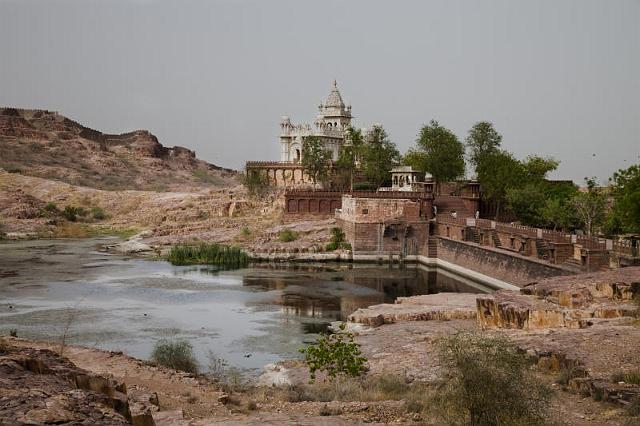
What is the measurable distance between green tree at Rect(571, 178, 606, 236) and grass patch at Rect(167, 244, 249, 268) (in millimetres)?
21778

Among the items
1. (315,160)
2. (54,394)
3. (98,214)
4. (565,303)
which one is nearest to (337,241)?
(315,160)

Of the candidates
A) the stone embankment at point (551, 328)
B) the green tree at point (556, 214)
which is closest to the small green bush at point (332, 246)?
the green tree at point (556, 214)

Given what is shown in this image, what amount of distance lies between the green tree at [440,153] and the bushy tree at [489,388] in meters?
59.2

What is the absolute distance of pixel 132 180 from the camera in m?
119

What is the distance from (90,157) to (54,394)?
121 m

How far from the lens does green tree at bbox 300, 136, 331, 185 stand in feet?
233

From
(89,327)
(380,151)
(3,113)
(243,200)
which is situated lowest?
(89,327)

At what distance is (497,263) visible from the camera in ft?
130

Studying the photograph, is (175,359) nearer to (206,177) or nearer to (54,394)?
(54,394)

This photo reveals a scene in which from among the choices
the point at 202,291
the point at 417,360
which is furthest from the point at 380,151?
the point at 417,360

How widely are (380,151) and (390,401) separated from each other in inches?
2292

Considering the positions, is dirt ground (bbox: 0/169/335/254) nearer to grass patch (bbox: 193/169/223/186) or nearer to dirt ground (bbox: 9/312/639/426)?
dirt ground (bbox: 9/312/639/426)

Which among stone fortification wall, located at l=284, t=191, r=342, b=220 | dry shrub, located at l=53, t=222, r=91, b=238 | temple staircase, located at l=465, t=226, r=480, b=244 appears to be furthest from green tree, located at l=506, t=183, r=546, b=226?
dry shrub, located at l=53, t=222, r=91, b=238

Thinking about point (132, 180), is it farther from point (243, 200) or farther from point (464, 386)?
point (464, 386)
